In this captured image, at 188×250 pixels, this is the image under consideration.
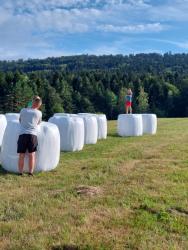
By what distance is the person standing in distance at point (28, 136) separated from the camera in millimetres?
10141

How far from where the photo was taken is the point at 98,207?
7652mm

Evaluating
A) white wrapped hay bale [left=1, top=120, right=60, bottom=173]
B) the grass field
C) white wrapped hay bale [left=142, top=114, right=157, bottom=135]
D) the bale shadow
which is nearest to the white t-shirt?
white wrapped hay bale [left=1, top=120, right=60, bottom=173]

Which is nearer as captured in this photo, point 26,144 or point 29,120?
point 26,144

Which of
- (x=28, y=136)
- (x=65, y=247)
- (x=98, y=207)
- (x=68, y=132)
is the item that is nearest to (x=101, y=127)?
(x=68, y=132)

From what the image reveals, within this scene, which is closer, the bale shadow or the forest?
the bale shadow

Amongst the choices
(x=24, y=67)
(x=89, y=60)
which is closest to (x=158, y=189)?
(x=24, y=67)

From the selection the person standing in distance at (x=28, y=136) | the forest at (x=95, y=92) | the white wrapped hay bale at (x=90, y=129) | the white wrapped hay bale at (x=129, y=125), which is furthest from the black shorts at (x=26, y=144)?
the forest at (x=95, y=92)

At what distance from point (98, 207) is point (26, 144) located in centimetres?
306

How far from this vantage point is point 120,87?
374 feet

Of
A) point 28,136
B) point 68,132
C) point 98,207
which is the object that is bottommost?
point 98,207

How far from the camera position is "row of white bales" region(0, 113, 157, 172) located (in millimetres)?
10625

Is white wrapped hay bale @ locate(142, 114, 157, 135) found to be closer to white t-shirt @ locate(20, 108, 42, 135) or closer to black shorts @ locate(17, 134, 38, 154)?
white t-shirt @ locate(20, 108, 42, 135)

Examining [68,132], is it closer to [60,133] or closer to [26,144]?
[60,133]

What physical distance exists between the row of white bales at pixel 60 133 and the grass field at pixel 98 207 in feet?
1.17
